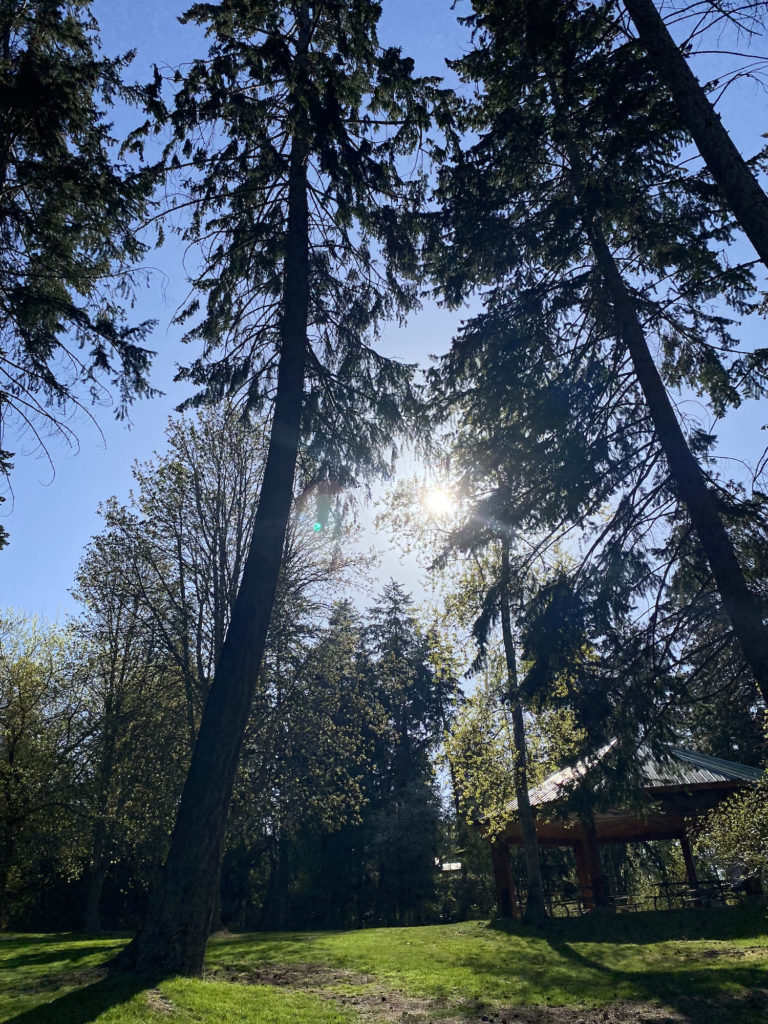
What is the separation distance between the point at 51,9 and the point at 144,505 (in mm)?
10928

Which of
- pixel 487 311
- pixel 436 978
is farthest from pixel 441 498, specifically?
pixel 436 978

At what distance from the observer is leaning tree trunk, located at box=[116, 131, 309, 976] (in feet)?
23.4

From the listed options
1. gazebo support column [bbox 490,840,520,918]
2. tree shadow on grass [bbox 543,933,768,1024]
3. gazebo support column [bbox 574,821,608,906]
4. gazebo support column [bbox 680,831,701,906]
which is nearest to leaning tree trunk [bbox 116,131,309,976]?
tree shadow on grass [bbox 543,933,768,1024]

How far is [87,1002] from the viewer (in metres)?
6.05

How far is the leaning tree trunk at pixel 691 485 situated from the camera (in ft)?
23.7

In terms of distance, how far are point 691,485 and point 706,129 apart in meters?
4.02

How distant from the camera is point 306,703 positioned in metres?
17.9

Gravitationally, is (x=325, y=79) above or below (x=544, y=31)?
above

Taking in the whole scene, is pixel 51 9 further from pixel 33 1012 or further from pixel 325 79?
pixel 33 1012

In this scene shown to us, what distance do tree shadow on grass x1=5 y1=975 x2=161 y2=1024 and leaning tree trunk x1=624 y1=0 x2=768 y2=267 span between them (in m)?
9.55

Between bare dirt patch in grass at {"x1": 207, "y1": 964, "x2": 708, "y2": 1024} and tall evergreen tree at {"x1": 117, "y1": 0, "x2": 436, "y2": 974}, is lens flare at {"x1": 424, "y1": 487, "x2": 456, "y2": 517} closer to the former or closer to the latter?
tall evergreen tree at {"x1": 117, "y1": 0, "x2": 436, "y2": 974}

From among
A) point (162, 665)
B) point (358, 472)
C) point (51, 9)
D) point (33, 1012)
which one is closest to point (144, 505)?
point (162, 665)

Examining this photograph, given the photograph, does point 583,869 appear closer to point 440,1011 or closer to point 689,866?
point 689,866

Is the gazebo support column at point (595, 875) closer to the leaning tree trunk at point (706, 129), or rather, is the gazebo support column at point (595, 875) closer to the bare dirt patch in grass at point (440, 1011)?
the bare dirt patch in grass at point (440, 1011)
